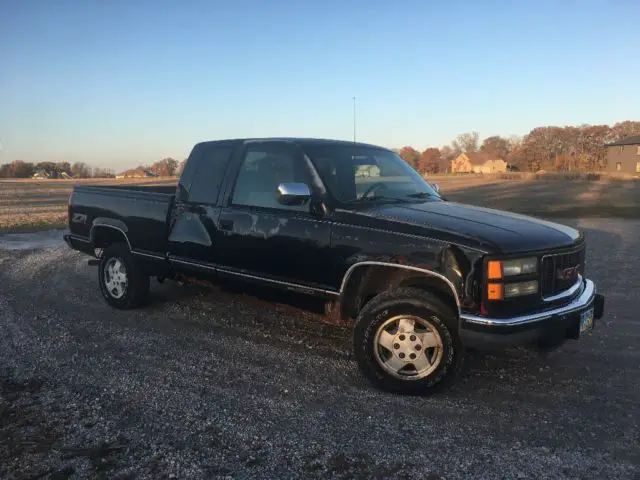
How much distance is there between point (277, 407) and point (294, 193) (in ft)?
5.69

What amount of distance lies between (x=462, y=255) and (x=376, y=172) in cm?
174

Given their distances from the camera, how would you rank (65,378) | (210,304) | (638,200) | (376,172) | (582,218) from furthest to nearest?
(638,200) → (582,218) → (210,304) → (376,172) → (65,378)

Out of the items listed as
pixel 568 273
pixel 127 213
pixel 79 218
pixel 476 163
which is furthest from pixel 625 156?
pixel 127 213

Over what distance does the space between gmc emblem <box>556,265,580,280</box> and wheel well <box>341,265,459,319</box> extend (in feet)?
2.85

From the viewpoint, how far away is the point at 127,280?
6.57m

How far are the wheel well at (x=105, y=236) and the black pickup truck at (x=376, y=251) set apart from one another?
0.57 metres

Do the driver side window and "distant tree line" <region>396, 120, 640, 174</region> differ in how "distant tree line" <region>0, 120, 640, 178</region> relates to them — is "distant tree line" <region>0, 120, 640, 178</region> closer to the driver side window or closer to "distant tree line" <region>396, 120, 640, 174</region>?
"distant tree line" <region>396, 120, 640, 174</region>

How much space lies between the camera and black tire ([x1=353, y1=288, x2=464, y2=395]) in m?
4.05

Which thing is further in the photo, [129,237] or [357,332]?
[129,237]

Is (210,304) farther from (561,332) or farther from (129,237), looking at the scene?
(561,332)

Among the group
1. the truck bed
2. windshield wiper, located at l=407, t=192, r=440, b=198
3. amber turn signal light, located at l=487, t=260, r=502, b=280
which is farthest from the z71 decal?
amber turn signal light, located at l=487, t=260, r=502, b=280

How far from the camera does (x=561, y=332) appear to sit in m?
4.12

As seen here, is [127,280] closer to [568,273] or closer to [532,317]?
[532,317]

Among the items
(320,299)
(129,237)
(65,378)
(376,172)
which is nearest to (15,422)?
(65,378)
